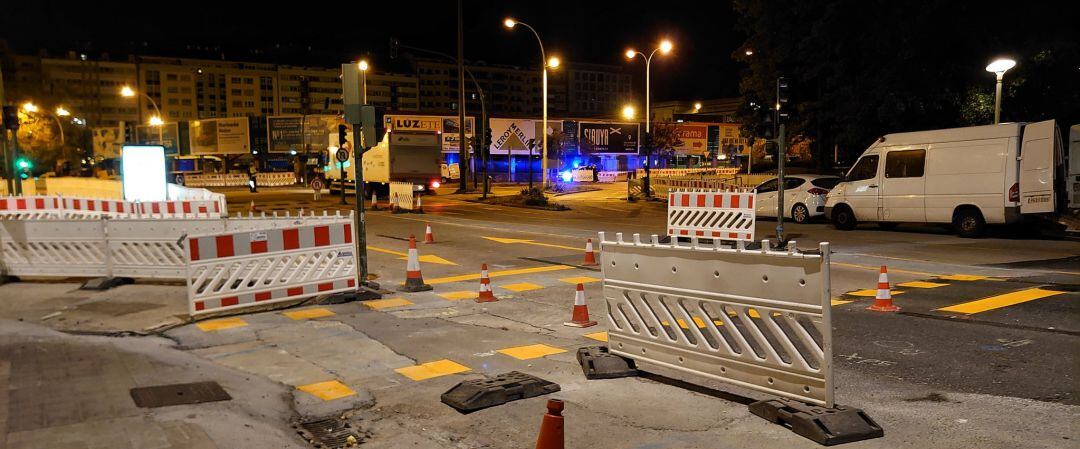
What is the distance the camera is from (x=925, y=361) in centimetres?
644

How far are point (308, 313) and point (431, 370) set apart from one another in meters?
3.25

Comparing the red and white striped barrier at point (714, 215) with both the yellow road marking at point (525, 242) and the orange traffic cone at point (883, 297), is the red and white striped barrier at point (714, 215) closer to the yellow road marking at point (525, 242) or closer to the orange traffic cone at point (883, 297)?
the yellow road marking at point (525, 242)

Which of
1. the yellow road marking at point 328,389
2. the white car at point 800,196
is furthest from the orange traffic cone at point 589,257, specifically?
the white car at point 800,196

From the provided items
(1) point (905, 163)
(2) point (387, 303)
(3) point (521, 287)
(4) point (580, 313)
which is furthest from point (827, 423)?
(1) point (905, 163)

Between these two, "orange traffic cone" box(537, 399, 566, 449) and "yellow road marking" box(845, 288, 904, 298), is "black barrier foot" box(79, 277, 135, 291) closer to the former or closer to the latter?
"orange traffic cone" box(537, 399, 566, 449)

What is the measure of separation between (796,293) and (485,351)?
335 centimetres

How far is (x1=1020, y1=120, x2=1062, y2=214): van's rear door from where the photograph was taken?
607 inches

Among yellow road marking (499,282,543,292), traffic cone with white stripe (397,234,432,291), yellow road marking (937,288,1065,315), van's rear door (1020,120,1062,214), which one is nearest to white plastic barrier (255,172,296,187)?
traffic cone with white stripe (397,234,432,291)

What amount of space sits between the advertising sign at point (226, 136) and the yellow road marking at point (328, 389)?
203 feet

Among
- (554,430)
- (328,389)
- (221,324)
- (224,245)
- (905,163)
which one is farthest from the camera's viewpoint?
(905,163)

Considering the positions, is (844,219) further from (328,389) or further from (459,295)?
(328,389)

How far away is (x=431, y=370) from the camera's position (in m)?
6.53

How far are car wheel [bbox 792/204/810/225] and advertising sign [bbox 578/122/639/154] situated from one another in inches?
1465

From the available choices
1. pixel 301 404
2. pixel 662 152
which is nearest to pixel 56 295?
pixel 301 404
